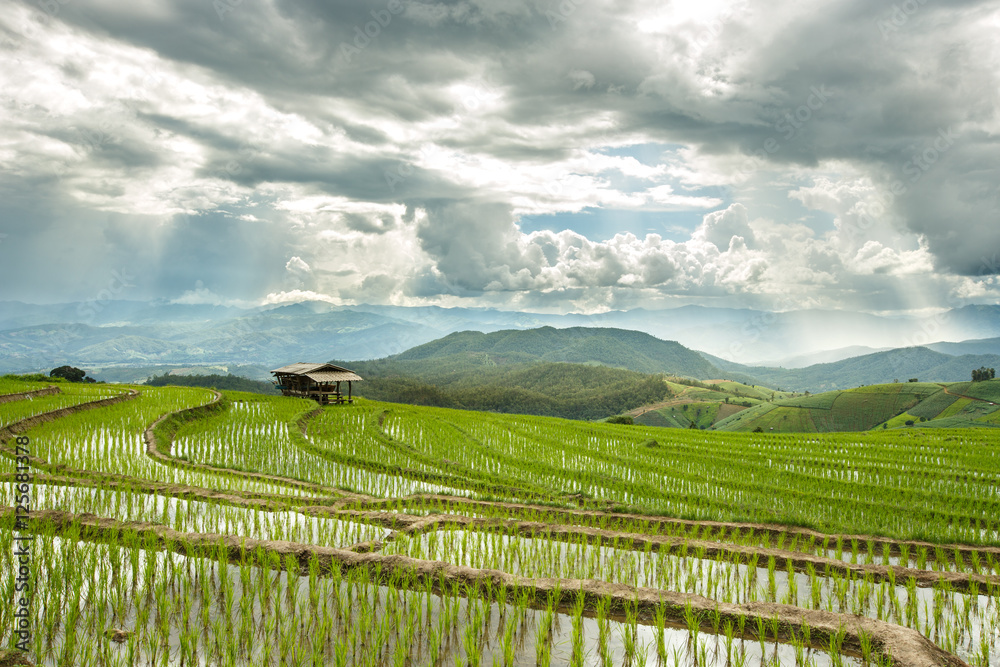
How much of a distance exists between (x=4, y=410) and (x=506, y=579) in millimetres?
23380

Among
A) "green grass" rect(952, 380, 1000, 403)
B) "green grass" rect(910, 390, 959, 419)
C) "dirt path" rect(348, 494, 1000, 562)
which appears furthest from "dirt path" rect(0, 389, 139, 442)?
"green grass" rect(952, 380, 1000, 403)

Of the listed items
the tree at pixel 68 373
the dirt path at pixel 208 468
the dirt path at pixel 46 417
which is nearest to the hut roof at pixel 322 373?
the dirt path at pixel 46 417

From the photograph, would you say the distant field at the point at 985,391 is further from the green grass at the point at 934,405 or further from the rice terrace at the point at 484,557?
the rice terrace at the point at 484,557

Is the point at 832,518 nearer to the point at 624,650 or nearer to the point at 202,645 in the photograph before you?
the point at 624,650

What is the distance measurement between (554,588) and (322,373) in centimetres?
3122

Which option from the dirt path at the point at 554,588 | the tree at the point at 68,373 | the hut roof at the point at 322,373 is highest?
the hut roof at the point at 322,373

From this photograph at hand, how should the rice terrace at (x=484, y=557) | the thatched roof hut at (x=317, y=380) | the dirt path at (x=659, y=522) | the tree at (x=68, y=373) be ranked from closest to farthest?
1. the rice terrace at (x=484, y=557)
2. the dirt path at (x=659, y=522)
3. the thatched roof hut at (x=317, y=380)
4. the tree at (x=68, y=373)

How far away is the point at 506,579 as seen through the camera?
5664mm

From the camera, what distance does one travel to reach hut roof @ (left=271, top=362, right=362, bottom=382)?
33.1 metres

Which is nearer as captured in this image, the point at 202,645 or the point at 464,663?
the point at 464,663

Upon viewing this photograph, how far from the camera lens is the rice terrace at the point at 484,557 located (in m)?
4.75

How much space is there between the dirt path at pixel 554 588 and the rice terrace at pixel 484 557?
0.03 meters

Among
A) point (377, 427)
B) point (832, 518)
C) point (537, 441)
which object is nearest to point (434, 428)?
point (377, 427)

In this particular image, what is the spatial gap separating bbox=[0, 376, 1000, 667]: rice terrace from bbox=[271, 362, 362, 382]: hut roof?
648 inches
